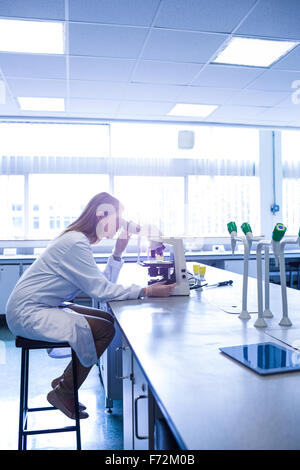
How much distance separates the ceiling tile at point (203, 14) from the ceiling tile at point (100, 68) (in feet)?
2.31

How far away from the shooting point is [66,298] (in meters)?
2.11

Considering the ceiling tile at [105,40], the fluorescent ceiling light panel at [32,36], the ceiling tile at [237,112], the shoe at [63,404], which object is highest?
the fluorescent ceiling light panel at [32,36]

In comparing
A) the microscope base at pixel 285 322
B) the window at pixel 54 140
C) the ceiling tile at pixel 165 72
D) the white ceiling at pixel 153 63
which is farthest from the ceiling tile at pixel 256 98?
the microscope base at pixel 285 322

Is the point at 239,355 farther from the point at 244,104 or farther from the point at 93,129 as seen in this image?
the point at 93,129

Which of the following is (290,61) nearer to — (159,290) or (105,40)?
(105,40)

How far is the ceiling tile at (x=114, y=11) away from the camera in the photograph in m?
2.52

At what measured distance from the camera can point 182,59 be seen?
3.37 m

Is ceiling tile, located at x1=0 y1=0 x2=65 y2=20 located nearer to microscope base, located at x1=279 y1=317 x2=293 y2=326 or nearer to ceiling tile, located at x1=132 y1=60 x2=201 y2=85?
ceiling tile, located at x1=132 y1=60 x2=201 y2=85

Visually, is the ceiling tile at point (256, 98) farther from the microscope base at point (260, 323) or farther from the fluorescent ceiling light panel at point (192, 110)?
the microscope base at point (260, 323)

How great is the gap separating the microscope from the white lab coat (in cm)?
37

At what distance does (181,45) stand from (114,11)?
70 cm

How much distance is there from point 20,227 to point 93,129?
1786 millimetres

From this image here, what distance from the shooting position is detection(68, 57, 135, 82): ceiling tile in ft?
11.0

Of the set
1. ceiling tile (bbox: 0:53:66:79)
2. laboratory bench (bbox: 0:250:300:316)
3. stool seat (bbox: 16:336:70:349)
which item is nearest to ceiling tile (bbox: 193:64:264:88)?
ceiling tile (bbox: 0:53:66:79)
